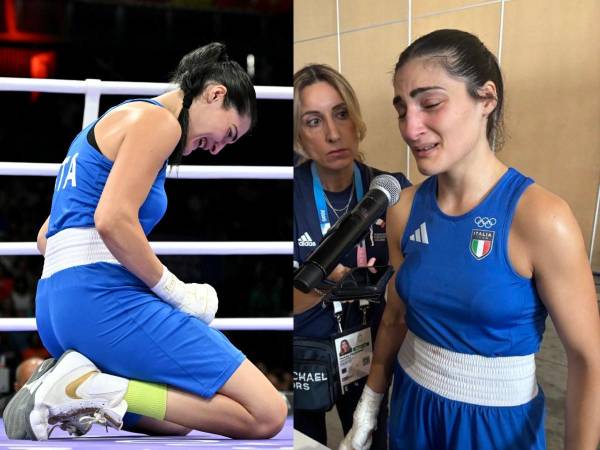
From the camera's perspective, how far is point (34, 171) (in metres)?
1.46

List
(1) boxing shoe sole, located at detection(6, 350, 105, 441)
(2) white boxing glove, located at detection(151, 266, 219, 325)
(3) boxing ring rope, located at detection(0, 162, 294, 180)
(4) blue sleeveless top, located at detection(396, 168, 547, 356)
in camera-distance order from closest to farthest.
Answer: (4) blue sleeveless top, located at detection(396, 168, 547, 356) < (1) boxing shoe sole, located at detection(6, 350, 105, 441) < (2) white boxing glove, located at detection(151, 266, 219, 325) < (3) boxing ring rope, located at detection(0, 162, 294, 180)

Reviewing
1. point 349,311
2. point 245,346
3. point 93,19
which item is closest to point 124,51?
point 93,19

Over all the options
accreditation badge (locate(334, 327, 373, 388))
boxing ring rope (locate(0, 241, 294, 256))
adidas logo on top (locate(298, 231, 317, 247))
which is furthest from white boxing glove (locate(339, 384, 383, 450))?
boxing ring rope (locate(0, 241, 294, 256))

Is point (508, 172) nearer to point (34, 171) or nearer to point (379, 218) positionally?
point (379, 218)

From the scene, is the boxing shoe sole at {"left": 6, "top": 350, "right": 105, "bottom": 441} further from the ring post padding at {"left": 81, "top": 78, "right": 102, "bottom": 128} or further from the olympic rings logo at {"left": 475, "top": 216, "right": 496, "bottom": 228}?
the olympic rings logo at {"left": 475, "top": 216, "right": 496, "bottom": 228}

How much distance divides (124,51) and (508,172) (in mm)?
3433

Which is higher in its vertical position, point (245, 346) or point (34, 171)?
point (34, 171)

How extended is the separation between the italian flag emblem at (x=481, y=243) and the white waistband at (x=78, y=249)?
0.83 meters

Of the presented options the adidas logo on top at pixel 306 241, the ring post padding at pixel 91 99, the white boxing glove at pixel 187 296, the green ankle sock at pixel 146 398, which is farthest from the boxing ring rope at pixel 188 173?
the adidas logo on top at pixel 306 241

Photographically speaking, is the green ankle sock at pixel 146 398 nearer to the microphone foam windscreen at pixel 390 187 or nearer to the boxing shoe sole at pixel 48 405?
the boxing shoe sole at pixel 48 405

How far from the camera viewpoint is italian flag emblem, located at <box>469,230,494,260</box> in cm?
40

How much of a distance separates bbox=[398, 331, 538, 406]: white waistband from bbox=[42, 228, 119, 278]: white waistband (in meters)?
0.80

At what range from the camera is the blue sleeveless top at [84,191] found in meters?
1.10

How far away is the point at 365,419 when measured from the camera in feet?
1.59
